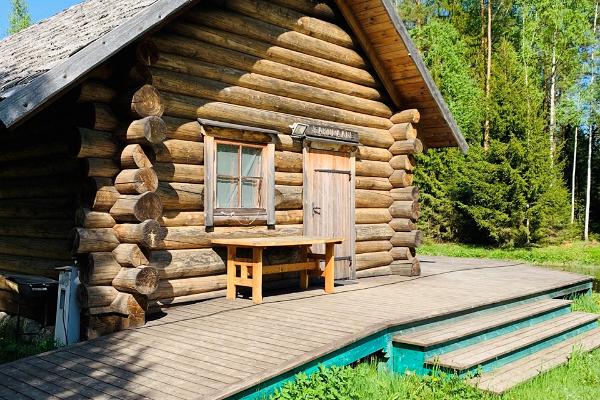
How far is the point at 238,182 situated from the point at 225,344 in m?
3.18

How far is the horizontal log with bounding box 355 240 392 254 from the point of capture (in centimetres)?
1038

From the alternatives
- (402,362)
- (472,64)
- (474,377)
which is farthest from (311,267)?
(472,64)

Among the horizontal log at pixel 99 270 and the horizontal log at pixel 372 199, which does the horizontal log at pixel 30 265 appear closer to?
the horizontal log at pixel 99 270

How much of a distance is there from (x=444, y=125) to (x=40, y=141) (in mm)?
7616

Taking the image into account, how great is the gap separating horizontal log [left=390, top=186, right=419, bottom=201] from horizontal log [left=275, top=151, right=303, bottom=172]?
2621 millimetres

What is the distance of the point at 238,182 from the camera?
8.30 meters

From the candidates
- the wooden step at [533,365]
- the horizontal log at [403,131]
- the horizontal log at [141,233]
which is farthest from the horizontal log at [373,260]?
the horizontal log at [141,233]

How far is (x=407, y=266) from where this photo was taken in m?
10.9

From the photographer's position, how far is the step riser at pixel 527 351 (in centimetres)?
603

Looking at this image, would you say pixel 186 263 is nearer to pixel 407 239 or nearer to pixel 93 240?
pixel 93 240

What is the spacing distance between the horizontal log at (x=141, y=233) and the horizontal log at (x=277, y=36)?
3.08 meters

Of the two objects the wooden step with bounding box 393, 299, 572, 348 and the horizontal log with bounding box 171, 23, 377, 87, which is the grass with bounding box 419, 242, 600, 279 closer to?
the wooden step with bounding box 393, 299, 572, 348

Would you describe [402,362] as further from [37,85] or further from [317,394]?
[37,85]

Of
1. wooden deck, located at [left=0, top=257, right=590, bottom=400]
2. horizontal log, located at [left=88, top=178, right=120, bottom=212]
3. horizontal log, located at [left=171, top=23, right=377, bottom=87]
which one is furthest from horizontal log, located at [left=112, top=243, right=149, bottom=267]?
horizontal log, located at [left=171, top=23, right=377, bottom=87]
